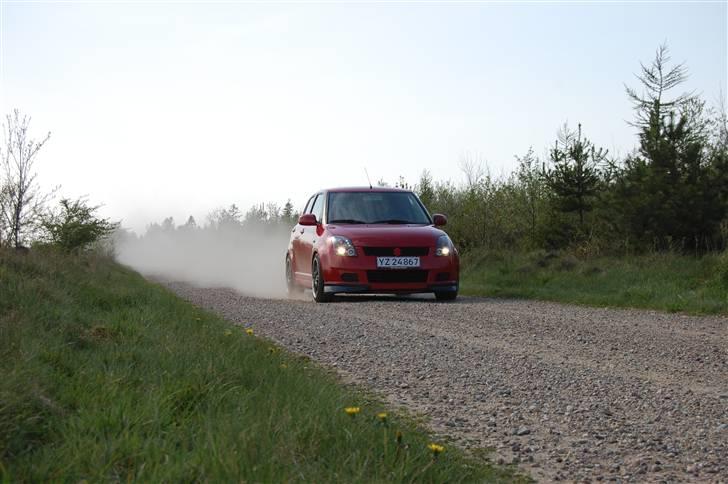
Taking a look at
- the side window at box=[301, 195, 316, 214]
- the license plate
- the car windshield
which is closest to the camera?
the license plate

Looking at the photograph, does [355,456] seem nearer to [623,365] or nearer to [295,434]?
[295,434]

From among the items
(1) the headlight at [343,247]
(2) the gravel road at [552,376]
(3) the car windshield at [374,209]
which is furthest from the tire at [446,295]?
(2) the gravel road at [552,376]

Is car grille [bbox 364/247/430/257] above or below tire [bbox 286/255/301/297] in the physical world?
above

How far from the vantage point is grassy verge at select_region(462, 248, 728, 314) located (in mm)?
11570

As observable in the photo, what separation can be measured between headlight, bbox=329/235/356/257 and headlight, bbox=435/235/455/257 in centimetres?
137

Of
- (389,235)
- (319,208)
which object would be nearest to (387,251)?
(389,235)

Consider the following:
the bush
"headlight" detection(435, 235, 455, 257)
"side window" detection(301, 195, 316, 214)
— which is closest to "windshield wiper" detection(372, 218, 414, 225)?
"headlight" detection(435, 235, 455, 257)

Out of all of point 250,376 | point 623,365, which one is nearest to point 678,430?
point 623,365

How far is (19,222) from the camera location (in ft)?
67.5

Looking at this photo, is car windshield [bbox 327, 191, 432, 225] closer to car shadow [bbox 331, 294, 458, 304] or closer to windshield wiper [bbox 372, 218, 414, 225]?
windshield wiper [bbox 372, 218, 414, 225]

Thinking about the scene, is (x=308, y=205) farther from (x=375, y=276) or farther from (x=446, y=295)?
(x=446, y=295)

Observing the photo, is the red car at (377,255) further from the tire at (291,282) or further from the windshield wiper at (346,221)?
the tire at (291,282)

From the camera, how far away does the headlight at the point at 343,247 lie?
11859 mm

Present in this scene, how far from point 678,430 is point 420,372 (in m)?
2.17
